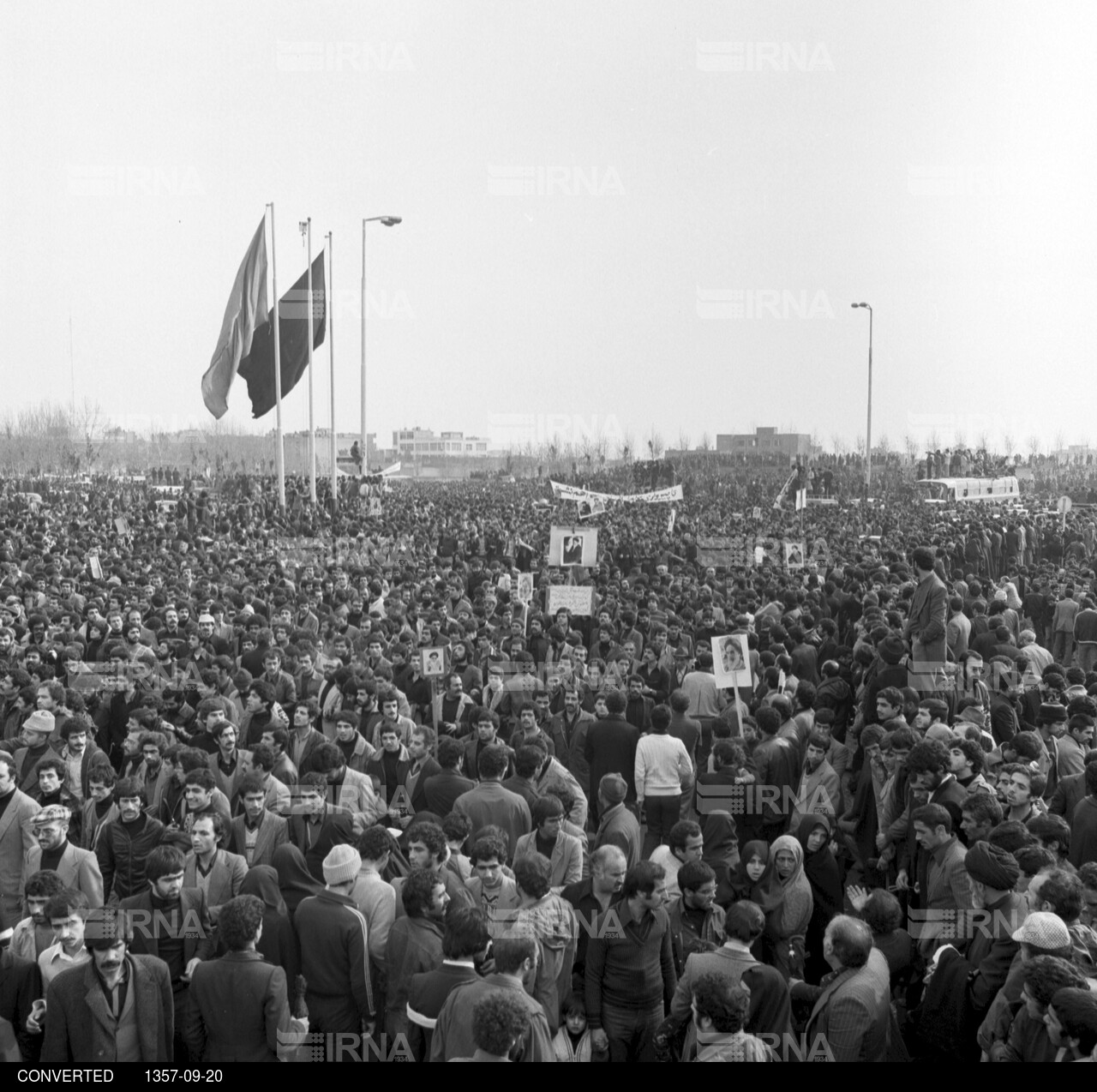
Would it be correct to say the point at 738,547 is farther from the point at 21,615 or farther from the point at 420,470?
the point at 420,470

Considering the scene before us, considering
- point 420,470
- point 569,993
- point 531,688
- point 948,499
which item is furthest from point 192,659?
point 420,470

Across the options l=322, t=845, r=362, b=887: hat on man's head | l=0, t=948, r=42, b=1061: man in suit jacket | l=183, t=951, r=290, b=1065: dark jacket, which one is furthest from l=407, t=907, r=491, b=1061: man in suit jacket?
l=0, t=948, r=42, b=1061: man in suit jacket

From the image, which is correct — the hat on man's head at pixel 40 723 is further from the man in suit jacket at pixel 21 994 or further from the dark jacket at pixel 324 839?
the man in suit jacket at pixel 21 994

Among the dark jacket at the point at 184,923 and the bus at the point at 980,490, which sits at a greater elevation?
the bus at the point at 980,490

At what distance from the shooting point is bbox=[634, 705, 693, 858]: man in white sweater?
8.08 metres

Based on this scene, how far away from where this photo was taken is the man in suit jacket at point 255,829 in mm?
6590

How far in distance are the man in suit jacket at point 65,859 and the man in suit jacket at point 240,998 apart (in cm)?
148

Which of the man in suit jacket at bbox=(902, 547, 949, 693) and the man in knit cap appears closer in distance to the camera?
the man in knit cap

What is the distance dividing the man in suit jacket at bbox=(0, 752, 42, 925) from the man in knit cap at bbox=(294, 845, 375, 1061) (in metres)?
2.20

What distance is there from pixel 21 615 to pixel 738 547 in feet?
41.2

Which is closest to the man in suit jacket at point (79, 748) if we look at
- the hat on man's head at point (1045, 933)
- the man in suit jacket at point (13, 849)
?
the man in suit jacket at point (13, 849)

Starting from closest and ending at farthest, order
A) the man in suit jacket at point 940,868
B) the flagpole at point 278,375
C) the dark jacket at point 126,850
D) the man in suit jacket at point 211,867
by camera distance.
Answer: the man in suit jacket at point 940,868 → the man in suit jacket at point 211,867 → the dark jacket at point 126,850 → the flagpole at point 278,375

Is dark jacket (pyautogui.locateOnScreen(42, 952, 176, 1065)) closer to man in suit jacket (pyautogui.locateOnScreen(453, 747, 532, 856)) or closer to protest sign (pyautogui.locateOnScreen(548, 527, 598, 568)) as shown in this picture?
man in suit jacket (pyautogui.locateOnScreen(453, 747, 532, 856))

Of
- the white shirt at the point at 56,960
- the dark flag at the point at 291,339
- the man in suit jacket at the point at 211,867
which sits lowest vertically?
the white shirt at the point at 56,960
